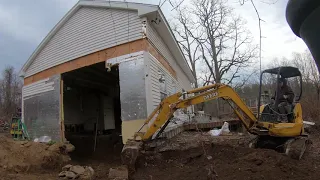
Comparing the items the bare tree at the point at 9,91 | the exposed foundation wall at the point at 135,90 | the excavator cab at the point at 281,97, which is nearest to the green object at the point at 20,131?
the exposed foundation wall at the point at 135,90

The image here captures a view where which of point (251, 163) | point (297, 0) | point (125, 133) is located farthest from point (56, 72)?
point (297, 0)

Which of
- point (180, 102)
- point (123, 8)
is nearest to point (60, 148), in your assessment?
point (123, 8)

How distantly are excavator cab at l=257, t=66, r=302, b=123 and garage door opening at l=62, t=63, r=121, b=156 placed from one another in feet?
26.2

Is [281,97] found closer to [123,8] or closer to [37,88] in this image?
[123,8]

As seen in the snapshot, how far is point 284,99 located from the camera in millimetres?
9266

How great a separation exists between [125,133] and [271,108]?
15.6 feet

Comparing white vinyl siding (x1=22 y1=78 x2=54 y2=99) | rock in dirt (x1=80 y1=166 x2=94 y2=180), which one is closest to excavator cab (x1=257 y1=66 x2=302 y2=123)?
rock in dirt (x1=80 y1=166 x2=94 y2=180)

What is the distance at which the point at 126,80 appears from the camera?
9922 millimetres

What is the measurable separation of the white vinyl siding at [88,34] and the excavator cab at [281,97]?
4.62 metres

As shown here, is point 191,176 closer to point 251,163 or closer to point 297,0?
point 251,163

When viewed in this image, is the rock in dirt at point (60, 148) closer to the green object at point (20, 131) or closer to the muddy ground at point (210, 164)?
the muddy ground at point (210, 164)

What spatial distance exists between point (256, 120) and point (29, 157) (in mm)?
8073

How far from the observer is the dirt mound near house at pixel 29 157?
9.98 m

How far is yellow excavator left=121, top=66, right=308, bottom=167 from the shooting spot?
7.88 m
